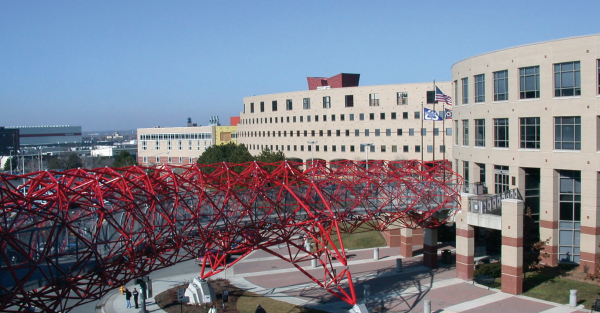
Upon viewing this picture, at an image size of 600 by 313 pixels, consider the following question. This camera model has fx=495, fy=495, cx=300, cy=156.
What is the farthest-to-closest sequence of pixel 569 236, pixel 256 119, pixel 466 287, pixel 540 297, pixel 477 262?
1. pixel 256 119
2. pixel 477 262
3. pixel 569 236
4. pixel 466 287
5. pixel 540 297

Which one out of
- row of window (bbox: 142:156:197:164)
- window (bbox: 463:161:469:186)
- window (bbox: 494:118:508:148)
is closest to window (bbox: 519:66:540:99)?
window (bbox: 494:118:508:148)

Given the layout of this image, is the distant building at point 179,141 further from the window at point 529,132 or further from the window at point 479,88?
the window at point 529,132

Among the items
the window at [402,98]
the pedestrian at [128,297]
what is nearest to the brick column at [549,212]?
the pedestrian at [128,297]

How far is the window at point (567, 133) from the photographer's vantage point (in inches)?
1220

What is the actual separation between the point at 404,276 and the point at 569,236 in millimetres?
10947

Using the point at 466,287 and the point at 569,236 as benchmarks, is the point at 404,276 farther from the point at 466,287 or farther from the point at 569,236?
the point at 569,236

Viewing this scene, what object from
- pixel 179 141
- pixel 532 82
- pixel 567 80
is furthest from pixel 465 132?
pixel 179 141

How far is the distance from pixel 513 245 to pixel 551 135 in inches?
333

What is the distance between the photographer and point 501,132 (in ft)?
115

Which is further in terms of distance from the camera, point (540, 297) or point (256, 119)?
point (256, 119)

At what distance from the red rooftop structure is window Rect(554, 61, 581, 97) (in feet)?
174

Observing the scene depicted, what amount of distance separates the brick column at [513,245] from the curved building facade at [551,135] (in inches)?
222

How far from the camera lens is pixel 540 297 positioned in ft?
90.6

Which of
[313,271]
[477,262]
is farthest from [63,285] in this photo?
[477,262]
